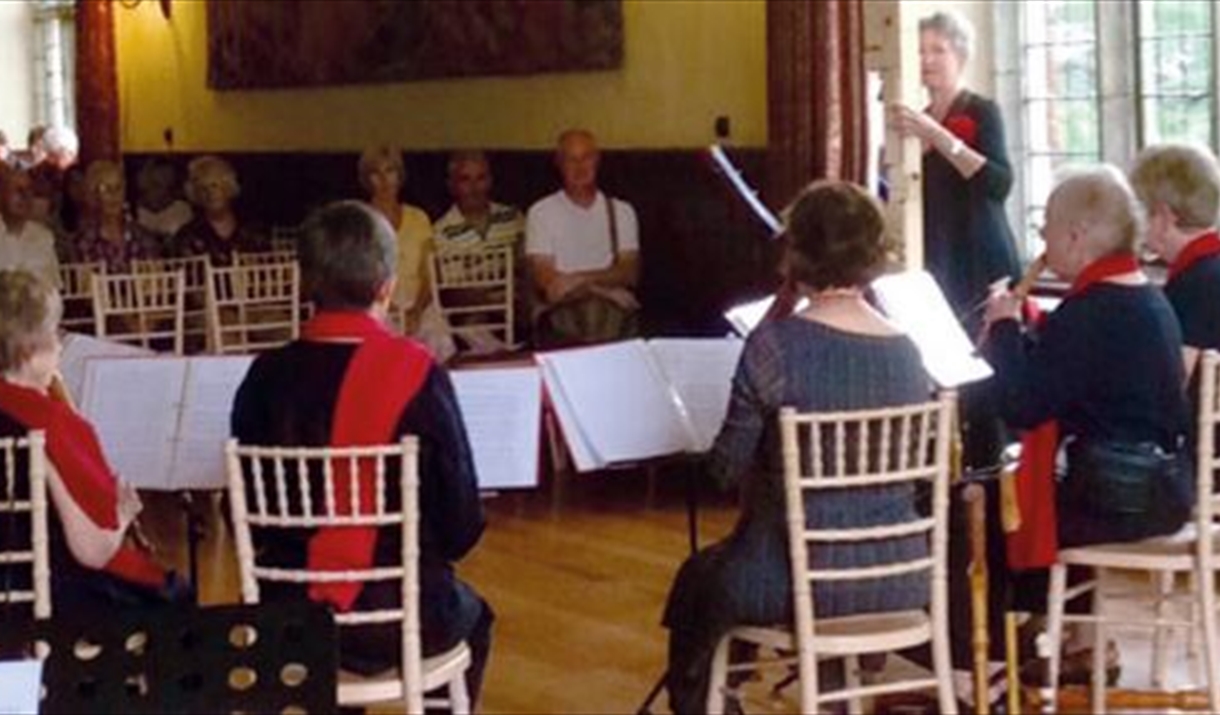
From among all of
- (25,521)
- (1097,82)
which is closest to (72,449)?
(25,521)

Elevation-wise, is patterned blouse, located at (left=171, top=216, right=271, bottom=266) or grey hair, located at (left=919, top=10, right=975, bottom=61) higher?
grey hair, located at (left=919, top=10, right=975, bottom=61)

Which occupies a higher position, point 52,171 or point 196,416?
Result: point 52,171

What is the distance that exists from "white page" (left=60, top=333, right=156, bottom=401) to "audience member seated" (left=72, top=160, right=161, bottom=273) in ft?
11.4

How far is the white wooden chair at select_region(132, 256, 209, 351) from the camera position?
898 cm

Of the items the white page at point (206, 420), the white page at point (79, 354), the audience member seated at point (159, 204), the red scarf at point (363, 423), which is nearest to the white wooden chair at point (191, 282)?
the audience member seated at point (159, 204)

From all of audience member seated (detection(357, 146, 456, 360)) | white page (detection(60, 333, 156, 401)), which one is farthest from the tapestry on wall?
white page (detection(60, 333, 156, 401))

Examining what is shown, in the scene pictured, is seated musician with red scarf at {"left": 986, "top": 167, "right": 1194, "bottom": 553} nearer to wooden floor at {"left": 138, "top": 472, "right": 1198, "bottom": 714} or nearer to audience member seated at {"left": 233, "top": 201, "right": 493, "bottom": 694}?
wooden floor at {"left": 138, "top": 472, "right": 1198, "bottom": 714}

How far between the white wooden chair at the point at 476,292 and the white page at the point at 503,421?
3.89m

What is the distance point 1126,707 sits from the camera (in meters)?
5.29

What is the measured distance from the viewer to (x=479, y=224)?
9.08 metres

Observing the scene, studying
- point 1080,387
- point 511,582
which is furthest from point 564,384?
point 511,582

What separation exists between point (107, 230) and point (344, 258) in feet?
17.4

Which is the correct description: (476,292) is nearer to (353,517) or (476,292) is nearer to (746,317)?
(746,317)

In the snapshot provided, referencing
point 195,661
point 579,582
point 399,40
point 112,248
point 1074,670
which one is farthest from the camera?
point 399,40
